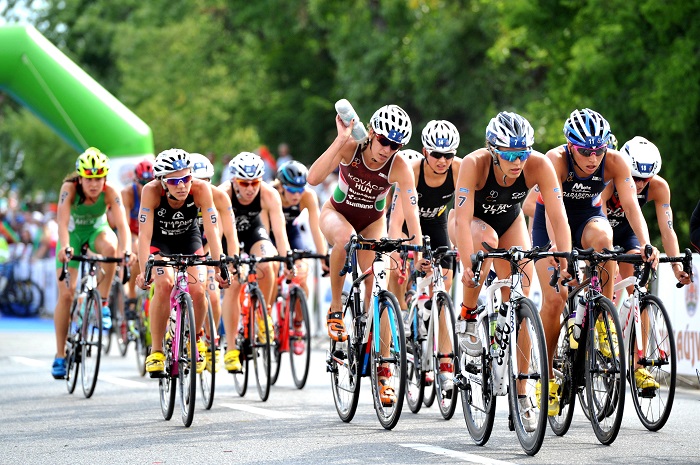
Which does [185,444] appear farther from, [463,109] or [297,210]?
[463,109]

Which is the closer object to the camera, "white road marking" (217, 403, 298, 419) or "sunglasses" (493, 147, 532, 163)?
"sunglasses" (493, 147, 532, 163)

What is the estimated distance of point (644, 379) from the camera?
391 inches

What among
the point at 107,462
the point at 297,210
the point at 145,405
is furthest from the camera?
the point at 297,210

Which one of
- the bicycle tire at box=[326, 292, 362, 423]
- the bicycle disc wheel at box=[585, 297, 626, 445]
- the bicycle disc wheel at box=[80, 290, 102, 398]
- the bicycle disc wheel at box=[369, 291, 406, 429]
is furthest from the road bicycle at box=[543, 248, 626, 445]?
the bicycle disc wheel at box=[80, 290, 102, 398]

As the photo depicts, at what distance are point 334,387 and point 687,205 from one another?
13067mm

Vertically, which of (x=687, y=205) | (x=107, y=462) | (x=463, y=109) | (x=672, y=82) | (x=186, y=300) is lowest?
(x=107, y=462)

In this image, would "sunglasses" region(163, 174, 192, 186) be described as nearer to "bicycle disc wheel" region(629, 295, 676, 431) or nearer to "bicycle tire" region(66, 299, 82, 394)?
"bicycle tire" region(66, 299, 82, 394)

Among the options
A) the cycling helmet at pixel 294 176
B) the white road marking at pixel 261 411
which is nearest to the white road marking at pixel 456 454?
the white road marking at pixel 261 411

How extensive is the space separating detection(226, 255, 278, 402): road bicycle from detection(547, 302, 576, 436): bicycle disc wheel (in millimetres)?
3767

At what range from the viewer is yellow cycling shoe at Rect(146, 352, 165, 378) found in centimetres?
1134

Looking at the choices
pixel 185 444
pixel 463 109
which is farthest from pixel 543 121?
pixel 185 444

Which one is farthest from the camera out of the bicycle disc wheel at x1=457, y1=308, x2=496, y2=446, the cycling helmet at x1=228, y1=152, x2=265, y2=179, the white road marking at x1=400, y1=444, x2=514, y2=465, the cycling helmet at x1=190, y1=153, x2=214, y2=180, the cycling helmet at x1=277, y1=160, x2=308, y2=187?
the cycling helmet at x1=277, y1=160, x2=308, y2=187

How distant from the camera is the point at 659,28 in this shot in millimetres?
23094

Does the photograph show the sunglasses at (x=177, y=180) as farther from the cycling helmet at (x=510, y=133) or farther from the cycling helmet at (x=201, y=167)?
the cycling helmet at (x=510, y=133)
